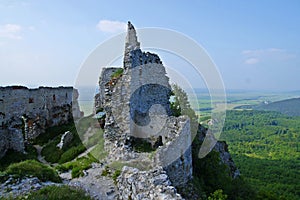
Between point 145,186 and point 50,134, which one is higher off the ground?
point 145,186

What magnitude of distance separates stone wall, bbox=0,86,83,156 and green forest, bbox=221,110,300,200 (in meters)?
16.2

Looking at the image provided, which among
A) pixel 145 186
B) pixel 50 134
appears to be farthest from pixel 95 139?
pixel 145 186

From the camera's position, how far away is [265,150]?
9081 cm

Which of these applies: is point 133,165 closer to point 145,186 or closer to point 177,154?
point 177,154

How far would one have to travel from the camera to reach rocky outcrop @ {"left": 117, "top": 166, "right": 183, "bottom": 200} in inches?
253

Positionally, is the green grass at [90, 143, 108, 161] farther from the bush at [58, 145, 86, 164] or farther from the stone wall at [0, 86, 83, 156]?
the stone wall at [0, 86, 83, 156]

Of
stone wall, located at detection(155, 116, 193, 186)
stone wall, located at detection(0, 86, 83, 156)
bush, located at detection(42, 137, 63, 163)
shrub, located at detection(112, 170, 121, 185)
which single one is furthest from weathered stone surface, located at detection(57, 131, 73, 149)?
stone wall, located at detection(155, 116, 193, 186)

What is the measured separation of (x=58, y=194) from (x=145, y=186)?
8.23 ft

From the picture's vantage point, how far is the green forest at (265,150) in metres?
46.0

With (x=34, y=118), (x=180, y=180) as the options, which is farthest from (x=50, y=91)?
(x=180, y=180)

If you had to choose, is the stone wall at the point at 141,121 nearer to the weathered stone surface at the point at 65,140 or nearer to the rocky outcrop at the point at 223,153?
the rocky outcrop at the point at 223,153

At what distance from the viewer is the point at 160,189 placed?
21.5 feet

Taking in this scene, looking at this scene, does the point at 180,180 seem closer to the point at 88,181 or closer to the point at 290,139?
the point at 88,181

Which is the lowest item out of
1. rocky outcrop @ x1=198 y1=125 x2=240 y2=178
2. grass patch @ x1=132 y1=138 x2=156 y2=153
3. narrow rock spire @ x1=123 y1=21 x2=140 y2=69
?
rocky outcrop @ x1=198 y1=125 x2=240 y2=178
